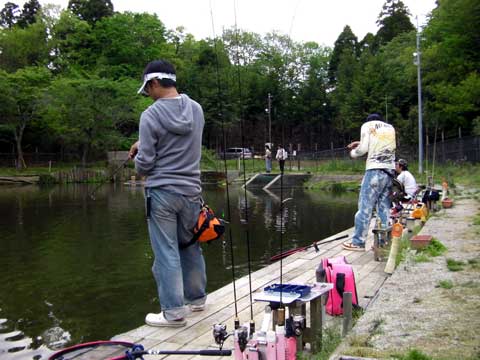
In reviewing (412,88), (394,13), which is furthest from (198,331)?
(394,13)

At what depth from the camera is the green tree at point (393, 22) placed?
58344 millimetres

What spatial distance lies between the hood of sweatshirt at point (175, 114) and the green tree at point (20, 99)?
38.6 meters

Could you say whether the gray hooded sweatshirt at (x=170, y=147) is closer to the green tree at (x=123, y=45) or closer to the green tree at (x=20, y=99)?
the green tree at (x=20, y=99)

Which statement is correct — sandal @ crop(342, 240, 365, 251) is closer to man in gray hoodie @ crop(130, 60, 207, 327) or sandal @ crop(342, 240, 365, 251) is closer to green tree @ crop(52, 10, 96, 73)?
man in gray hoodie @ crop(130, 60, 207, 327)

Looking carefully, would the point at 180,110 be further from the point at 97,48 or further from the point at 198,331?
the point at 97,48

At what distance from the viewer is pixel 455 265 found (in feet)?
16.5

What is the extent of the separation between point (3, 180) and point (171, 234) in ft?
117

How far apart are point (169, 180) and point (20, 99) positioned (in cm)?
4019

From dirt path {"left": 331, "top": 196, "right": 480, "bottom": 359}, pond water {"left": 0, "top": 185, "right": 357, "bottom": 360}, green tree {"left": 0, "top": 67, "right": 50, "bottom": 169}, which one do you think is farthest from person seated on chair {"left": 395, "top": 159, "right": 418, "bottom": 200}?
green tree {"left": 0, "top": 67, "right": 50, "bottom": 169}

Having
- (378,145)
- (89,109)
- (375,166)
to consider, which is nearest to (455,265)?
(375,166)

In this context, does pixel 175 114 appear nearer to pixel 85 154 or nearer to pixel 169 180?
pixel 169 180

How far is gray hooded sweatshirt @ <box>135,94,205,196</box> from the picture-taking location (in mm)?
3674

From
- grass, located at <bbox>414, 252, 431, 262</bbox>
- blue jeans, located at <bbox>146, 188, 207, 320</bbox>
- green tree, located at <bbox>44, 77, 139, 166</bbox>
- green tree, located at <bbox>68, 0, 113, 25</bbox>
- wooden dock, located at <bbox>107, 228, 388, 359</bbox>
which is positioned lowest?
wooden dock, located at <bbox>107, 228, 388, 359</bbox>

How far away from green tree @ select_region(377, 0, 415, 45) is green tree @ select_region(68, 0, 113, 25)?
3109cm
